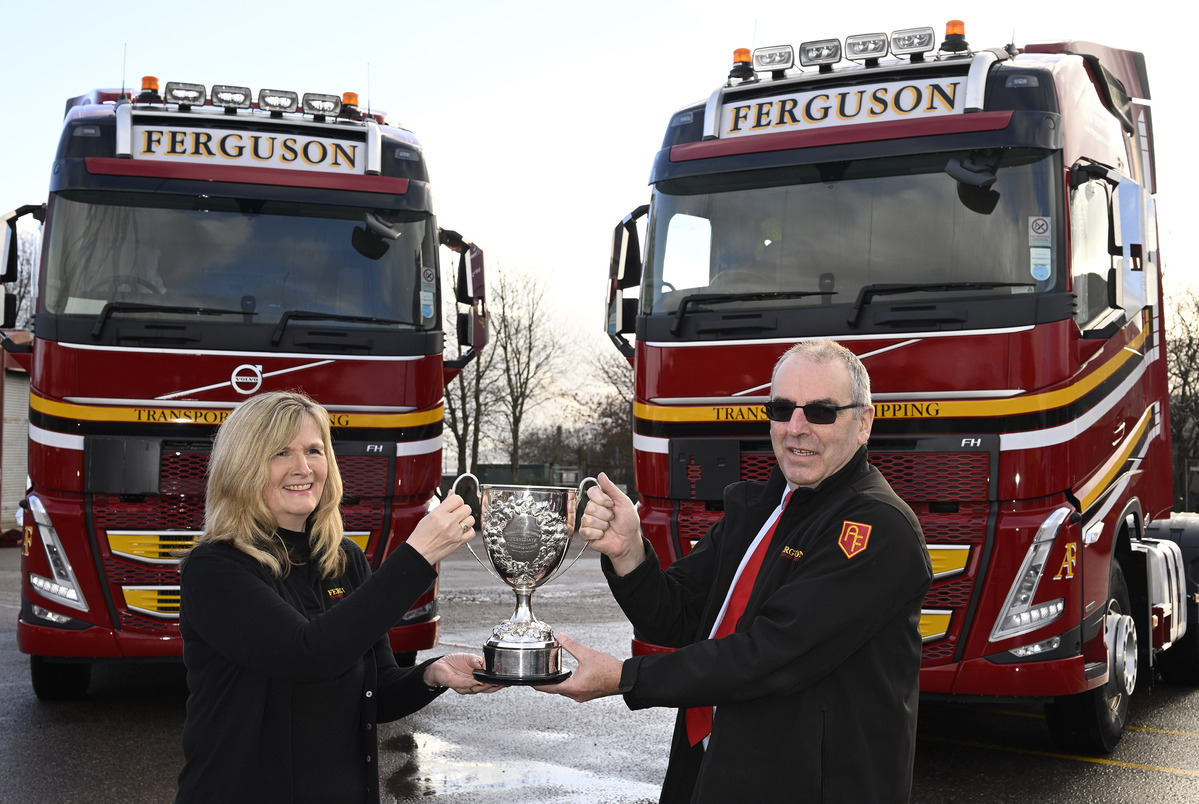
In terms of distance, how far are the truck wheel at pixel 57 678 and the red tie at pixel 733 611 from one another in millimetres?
5857

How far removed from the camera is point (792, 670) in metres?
2.72

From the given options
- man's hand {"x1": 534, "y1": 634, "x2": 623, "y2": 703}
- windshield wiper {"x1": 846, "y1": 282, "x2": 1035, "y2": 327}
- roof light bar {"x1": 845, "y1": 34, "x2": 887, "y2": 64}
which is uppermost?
roof light bar {"x1": 845, "y1": 34, "x2": 887, "y2": 64}

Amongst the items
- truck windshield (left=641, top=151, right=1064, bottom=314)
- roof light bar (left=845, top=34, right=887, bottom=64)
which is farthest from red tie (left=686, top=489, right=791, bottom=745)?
roof light bar (left=845, top=34, right=887, bottom=64)

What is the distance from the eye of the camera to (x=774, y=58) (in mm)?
7078

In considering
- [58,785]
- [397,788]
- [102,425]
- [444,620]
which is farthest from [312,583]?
[444,620]

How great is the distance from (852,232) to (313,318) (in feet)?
10.5

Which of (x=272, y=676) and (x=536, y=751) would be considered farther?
(x=536, y=751)

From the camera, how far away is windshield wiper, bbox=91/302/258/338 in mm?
7191

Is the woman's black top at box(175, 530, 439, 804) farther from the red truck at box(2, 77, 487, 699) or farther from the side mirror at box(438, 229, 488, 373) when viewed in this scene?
the side mirror at box(438, 229, 488, 373)

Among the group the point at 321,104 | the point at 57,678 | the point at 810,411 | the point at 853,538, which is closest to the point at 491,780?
the point at 57,678

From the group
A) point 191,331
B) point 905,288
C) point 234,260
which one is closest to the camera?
point 905,288

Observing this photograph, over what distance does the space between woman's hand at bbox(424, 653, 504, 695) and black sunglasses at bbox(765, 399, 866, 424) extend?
1.01 metres

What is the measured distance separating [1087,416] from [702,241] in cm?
215

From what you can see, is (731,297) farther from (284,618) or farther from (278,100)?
(284,618)
